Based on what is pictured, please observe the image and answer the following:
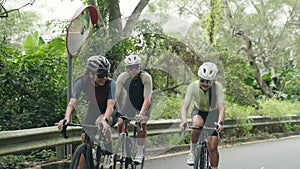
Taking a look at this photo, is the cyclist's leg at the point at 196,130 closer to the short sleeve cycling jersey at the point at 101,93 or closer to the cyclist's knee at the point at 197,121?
the cyclist's knee at the point at 197,121

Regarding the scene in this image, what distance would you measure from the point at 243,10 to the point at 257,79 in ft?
29.1

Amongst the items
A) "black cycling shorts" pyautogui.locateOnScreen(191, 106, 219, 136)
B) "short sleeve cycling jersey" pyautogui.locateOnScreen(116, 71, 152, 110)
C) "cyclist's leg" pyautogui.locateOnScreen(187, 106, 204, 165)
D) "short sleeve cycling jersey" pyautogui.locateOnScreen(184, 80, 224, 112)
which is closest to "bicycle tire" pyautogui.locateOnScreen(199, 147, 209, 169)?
"cyclist's leg" pyautogui.locateOnScreen(187, 106, 204, 165)

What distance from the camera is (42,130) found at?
7559 mm

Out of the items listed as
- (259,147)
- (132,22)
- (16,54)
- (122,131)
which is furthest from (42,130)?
(259,147)

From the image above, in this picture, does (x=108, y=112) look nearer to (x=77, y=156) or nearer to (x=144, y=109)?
(x=77, y=156)

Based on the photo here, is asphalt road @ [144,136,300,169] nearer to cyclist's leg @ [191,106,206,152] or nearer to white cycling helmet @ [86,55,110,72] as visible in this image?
cyclist's leg @ [191,106,206,152]

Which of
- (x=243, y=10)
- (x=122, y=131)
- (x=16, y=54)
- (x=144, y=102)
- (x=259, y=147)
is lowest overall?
(x=259, y=147)

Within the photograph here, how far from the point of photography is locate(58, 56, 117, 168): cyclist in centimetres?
634

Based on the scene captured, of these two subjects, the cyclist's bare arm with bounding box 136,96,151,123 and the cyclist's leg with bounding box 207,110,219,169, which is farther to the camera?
the cyclist's bare arm with bounding box 136,96,151,123

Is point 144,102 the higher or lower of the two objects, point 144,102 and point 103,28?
the lower

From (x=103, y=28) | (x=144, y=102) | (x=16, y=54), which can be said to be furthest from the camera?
(x=103, y=28)

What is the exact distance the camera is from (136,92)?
765cm

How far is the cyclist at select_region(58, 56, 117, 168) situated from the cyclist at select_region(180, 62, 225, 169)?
112 centimetres

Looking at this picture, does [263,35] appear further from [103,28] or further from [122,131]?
[122,131]
